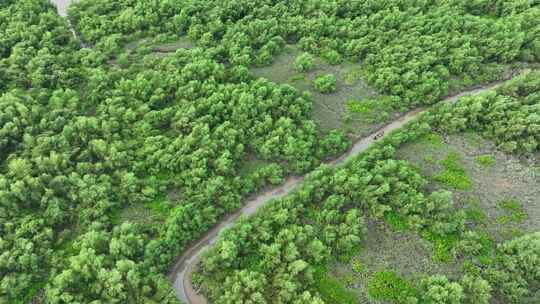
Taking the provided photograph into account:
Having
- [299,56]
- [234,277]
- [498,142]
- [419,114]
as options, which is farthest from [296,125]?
[498,142]

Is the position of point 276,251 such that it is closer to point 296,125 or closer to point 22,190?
point 296,125

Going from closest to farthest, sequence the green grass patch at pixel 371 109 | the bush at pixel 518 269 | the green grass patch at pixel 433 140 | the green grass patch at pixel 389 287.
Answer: the bush at pixel 518 269, the green grass patch at pixel 389 287, the green grass patch at pixel 433 140, the green grass patch at pixel 371 109

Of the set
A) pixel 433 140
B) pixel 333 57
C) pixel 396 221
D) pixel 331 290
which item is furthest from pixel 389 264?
pixel 333 57

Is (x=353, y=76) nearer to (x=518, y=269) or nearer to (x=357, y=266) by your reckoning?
(x=357, y=266)

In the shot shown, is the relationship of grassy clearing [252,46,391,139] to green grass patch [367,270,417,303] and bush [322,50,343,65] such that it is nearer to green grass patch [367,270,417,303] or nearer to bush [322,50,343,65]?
bush [322,50,343,65]

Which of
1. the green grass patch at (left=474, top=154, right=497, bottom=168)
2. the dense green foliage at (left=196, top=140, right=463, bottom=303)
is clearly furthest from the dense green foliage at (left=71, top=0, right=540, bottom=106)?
the dense green foliage at (left=196, top=140, right=463, bottom=303)

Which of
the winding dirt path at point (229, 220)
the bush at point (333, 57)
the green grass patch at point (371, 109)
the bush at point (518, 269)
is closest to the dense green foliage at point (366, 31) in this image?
the bush at point (333, 57)

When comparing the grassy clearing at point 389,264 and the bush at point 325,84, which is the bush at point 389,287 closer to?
the grassy clearing at point 389,264
